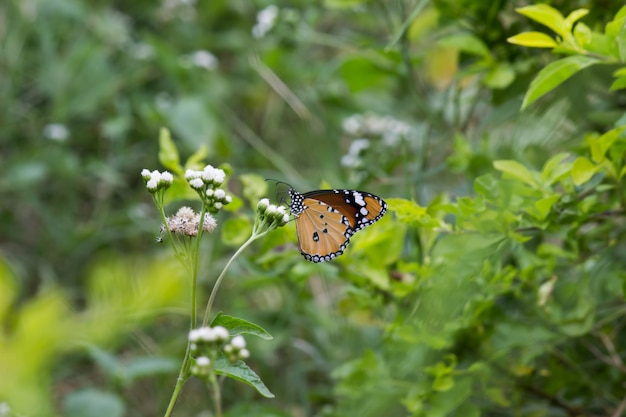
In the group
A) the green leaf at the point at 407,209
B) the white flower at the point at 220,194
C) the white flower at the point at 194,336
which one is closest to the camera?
the white flower at the point at 194,336

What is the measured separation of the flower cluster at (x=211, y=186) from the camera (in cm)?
77

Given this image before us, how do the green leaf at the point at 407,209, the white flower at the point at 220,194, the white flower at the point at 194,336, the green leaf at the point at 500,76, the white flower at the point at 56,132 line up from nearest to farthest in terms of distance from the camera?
the white flower at the point at 194,336
the white flower at the point at 220,194
the green leaf at the point at 407,209
the green leaf at the point at 500,76
the white flower at the point at 56,132

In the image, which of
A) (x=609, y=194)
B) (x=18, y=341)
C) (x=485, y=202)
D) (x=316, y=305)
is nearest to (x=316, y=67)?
(x=316, y=305)

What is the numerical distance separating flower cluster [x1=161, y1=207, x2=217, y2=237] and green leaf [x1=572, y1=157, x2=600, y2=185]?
40 cm

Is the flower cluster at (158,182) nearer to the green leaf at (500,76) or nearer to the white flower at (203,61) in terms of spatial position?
the green leaf at (500,76)

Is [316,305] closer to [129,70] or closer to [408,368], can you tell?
[408,368]

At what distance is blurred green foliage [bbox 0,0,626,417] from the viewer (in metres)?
0.93

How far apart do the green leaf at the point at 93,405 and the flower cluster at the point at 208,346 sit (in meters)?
0.71

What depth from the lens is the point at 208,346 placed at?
66cm

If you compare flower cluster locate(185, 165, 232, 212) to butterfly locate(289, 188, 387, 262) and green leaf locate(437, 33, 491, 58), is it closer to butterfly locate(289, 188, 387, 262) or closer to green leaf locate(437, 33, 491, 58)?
butterfly locate(289, 188, 387, 262)

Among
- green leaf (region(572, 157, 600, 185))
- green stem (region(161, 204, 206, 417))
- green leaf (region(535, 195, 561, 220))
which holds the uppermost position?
green leaf (region(572, 157, 600, 185))

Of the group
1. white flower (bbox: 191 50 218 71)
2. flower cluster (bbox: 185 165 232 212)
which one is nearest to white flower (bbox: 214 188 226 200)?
flower cluster (bbox: 185 165 232 212)

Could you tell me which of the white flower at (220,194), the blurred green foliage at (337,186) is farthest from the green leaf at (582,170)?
the white flower at (220,194)

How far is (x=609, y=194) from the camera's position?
1.13 metres
